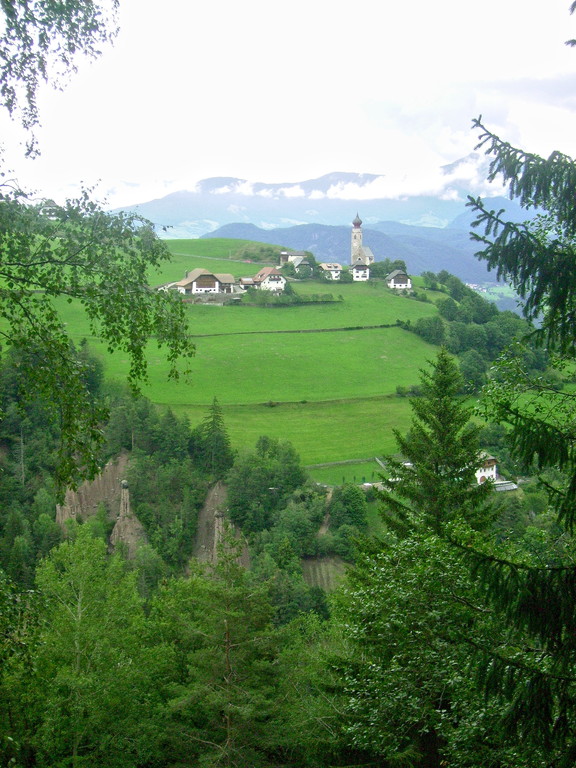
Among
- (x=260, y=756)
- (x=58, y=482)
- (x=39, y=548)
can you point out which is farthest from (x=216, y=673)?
(x=39, y=548)

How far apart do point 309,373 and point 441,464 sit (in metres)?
51.7

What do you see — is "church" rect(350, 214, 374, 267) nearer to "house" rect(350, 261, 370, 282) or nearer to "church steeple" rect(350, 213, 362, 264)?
"church steeple" rect(350, 213, 362, 264)

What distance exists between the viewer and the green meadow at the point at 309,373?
52.9m

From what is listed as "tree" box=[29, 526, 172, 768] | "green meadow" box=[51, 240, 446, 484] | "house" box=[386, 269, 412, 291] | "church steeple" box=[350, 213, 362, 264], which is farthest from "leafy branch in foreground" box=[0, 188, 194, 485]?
"church steeple" box=[350, 213, 362, 264]

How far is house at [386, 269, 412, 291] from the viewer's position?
99188 millimetres

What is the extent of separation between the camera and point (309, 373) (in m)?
66.4

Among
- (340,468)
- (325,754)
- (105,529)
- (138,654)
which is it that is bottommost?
(105,529)

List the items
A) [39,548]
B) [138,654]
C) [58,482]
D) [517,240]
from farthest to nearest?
[39,548]
[138,654]
[517,240]
[58,482]

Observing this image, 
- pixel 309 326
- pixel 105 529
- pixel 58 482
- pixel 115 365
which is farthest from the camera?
pixel 309 326

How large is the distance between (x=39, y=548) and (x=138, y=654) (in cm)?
2734

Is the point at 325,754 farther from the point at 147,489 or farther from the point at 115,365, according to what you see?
the point at 115,365

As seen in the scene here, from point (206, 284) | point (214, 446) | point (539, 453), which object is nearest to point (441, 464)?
point (539, 453)

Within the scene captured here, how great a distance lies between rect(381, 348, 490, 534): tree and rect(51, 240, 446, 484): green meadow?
31530 mm

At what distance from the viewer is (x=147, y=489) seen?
46500 mm
